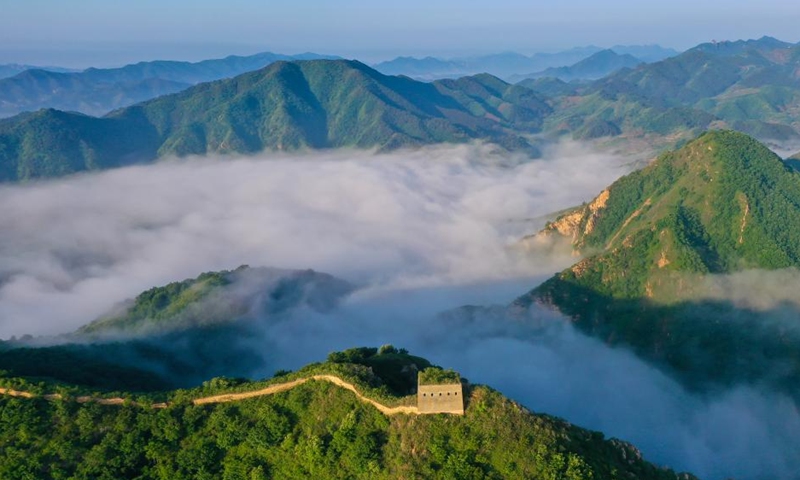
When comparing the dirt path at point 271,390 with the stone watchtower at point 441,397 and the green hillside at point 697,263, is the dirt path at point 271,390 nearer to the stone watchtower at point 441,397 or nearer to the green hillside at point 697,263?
the stone watchtower at point 441,397

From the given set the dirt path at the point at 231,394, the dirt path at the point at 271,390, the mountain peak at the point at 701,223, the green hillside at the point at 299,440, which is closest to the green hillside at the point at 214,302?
the dirt path at the point at 231,394

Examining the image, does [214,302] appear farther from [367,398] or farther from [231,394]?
[367,398]

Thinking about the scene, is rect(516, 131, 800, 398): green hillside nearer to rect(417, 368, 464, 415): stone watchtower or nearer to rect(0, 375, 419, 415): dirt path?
rect(417, 368, 464, 415): stone watchtower

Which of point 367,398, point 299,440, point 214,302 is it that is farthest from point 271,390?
point 214,302

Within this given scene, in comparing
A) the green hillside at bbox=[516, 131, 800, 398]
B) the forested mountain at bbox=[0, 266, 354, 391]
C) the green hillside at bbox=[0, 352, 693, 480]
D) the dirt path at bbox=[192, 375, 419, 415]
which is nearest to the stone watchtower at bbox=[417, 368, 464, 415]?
the green hillside at bbox=[0, 352, 693, 480]

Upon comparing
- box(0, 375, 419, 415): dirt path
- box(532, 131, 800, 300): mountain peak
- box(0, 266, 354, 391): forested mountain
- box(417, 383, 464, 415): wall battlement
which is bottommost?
box(0, 266, 354, 391): forested mountain

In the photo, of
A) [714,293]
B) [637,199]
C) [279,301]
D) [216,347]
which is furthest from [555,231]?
[216,347]

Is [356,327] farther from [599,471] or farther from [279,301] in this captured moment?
[599,471]
